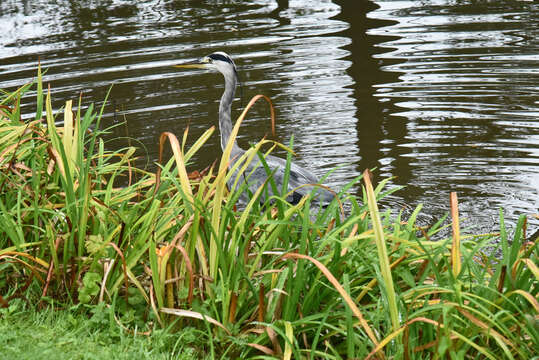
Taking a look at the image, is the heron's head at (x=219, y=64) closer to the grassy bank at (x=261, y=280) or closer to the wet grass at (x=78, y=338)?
the grassy bank at (x=261, y=280)

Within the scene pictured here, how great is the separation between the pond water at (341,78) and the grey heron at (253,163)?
94cm

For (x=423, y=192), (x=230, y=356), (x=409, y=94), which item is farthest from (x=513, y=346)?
(x=409, y=94)

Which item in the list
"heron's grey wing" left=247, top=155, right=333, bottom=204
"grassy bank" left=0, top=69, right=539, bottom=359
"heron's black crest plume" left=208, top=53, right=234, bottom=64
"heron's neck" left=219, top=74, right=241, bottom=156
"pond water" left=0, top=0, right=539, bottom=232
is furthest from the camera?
"pond water" left=0, top=0, right=539, bottom=232

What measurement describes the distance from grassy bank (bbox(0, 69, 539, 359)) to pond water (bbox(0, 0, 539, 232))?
1.50m

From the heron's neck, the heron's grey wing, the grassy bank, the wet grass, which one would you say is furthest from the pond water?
the wet grass

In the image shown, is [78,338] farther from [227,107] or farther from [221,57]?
[221,57]

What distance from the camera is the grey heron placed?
22.0ft

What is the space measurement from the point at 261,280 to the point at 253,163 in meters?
2.91

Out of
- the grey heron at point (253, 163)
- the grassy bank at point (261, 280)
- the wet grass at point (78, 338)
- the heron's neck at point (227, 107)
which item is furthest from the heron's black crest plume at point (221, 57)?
the wet grass at point (78, 338)

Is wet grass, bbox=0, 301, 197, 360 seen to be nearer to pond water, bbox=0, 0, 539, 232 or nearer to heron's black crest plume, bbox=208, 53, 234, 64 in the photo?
pond water, bbox=0, 0, 539, 232

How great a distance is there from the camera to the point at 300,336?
4195 millimetres

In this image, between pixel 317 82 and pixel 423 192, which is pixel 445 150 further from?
pixel 317 82

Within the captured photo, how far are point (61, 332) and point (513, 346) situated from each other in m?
2.24

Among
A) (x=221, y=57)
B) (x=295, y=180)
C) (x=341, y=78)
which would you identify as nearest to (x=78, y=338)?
(x=295, y=180)
